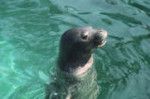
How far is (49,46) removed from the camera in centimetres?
1015

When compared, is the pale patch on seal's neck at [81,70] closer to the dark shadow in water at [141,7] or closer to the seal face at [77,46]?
the seal face at [77,46]

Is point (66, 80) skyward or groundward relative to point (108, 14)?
skyward

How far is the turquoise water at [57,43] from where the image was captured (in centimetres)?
913

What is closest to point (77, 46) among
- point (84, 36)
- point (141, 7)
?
point (84, 36)

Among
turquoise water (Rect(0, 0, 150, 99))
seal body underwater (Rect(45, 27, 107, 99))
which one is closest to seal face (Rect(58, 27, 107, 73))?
seal body underwater (Rect(45, 27, 107, 99))

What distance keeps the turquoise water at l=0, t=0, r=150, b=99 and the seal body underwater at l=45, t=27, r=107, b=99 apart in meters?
0.76

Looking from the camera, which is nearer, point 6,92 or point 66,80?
point 66,80

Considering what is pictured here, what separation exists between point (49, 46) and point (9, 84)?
1.20m

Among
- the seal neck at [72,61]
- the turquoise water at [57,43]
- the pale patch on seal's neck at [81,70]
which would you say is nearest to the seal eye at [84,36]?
the seal neck at [72,61]

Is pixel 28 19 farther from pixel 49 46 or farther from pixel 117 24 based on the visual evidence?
pixel 117 24

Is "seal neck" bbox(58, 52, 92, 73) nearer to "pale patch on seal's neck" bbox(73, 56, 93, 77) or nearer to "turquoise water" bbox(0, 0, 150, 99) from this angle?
"pale patch on seal's neck" bbox(73, 56, 93, 77)

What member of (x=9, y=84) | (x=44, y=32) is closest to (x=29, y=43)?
(x=44, y=32)

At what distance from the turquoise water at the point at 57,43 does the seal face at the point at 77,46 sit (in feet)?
2.80

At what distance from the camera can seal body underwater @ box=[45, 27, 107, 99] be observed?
7.77m
